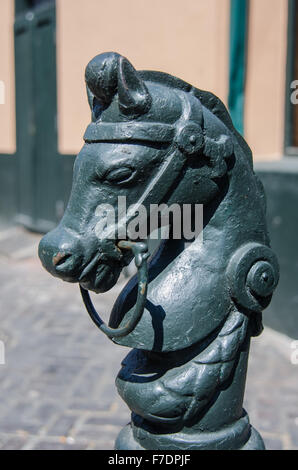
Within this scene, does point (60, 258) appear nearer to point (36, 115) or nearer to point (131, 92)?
point (131, 92)

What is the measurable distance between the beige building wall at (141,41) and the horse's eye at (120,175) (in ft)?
12.4

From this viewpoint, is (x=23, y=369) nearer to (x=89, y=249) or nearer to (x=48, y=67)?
(x=89, y=249)

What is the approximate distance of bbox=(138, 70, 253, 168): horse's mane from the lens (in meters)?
1.74

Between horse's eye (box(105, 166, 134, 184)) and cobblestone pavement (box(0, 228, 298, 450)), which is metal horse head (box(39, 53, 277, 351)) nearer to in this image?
horse's eye (box(105, 166, 134, 184))

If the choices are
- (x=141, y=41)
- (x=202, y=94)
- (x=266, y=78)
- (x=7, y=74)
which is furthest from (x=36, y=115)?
A: (x=202, y=94)

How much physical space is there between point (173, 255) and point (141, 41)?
4.88 meters

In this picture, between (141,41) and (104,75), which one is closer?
(104,75)

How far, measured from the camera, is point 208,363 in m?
1.76

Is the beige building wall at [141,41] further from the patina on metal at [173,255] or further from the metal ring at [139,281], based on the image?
the metal ring at [139,281]

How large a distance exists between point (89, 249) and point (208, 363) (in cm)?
55

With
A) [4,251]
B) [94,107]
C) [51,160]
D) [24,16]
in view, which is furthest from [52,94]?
[94,107]

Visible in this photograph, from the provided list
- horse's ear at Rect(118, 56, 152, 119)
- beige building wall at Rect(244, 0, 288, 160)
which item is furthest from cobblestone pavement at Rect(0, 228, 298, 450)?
horse's ear at Rect(118, 56, 152, 119)

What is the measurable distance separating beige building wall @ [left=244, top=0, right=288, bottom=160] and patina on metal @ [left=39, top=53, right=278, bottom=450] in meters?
3.43

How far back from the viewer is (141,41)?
6.13 m
